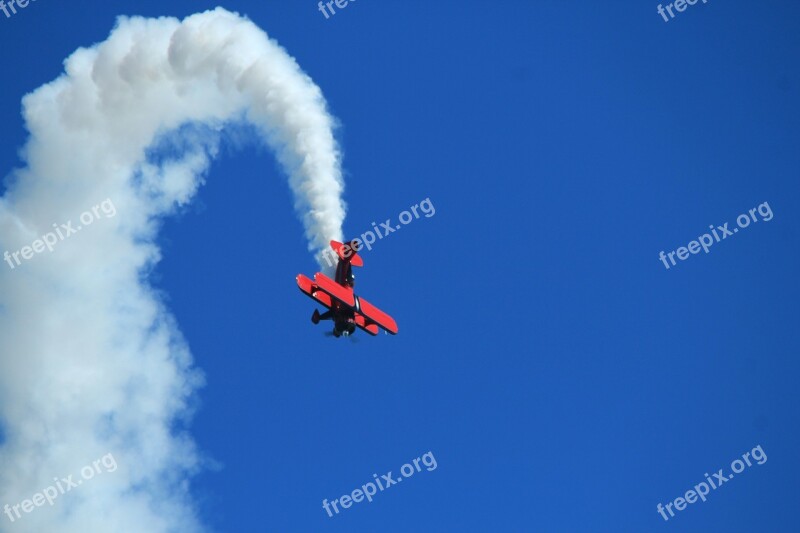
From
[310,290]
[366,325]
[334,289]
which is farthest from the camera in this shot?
[366,325]

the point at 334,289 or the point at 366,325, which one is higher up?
the point at 334,289

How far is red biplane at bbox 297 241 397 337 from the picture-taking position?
81938 millimetres

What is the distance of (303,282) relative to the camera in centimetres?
8156

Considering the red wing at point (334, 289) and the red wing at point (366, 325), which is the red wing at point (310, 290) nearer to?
the red wing at point (334, 289)

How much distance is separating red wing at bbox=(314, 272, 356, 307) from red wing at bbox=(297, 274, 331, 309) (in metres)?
0.41

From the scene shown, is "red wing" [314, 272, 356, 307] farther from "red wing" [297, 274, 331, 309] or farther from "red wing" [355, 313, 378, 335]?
"red wing" [355, 313, 378, 335]

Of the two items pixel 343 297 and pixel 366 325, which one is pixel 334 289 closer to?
pixel 343 297

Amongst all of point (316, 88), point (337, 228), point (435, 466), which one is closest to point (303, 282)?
point (337, 228)

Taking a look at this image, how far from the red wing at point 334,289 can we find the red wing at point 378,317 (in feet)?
3.65

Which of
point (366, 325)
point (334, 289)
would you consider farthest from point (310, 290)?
point (366, 325)

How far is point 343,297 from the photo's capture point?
272ft

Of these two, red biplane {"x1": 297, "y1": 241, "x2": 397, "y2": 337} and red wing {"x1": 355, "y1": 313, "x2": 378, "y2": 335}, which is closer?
red biplane {"x1": 297, "y1": 241, "x2": 397, "y2": 337}

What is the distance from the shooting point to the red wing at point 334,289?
8175 centimetres

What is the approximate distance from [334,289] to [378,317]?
3940mm
